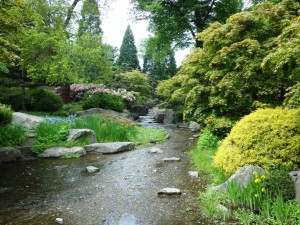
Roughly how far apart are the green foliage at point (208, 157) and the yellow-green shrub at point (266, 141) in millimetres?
254

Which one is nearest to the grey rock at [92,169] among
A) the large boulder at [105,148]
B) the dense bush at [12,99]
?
the large boulder at [105,148]

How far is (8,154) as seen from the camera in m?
6.80

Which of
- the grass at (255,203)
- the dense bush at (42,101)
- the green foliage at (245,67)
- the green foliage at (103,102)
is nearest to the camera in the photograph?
the grass at (255,203)

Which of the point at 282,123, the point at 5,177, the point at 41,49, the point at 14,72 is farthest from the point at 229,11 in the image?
the point at 5,177

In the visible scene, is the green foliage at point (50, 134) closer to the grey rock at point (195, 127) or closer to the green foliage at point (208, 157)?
the green foliage at point (208, 157)

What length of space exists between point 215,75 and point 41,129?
17.5 feet

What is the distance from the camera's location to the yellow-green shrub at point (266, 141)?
402cm

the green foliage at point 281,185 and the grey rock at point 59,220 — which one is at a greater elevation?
the green foliage at point 281,185

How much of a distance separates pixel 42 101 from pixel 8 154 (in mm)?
6451

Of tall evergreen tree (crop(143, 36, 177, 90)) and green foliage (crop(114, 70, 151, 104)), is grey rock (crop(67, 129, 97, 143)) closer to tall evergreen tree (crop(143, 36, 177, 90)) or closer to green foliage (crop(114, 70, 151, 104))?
green foliage (crop(114, 70, 151, 104))

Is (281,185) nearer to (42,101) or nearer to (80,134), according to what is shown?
(80,134)

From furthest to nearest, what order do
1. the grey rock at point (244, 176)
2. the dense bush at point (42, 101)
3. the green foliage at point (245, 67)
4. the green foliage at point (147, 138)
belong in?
the dense bush at point (42, 101), the green foliage at point (147, 138), the green foliage at point (245, 67), the grey rock at point (244, 176)

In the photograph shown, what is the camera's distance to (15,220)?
3.48 meters

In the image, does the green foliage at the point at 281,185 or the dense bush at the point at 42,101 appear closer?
the green foliage at the point at 281,185
